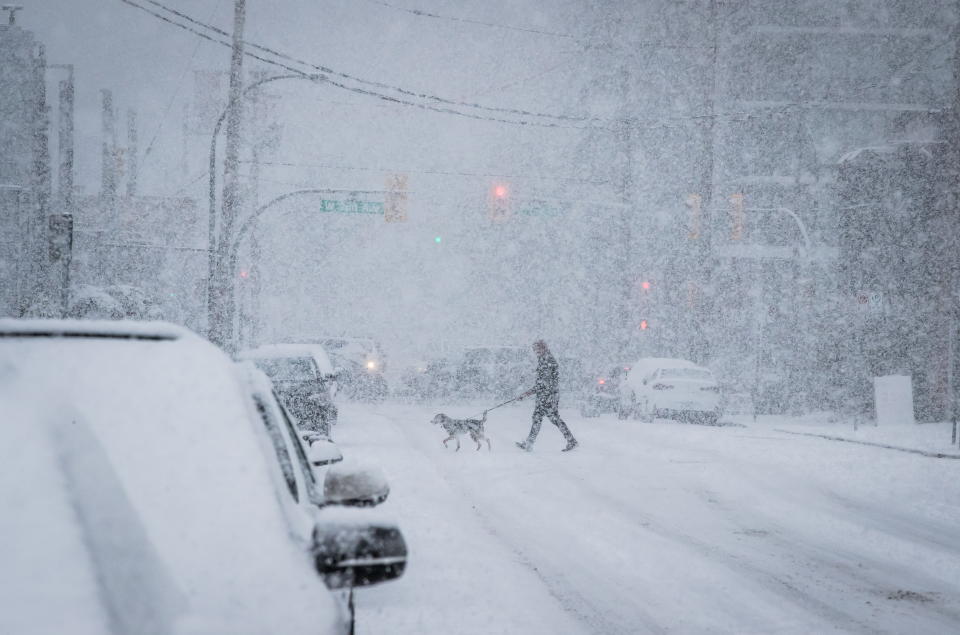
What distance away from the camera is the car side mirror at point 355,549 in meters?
2.21

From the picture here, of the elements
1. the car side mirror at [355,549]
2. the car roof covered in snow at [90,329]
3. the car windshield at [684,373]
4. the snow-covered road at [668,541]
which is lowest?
the snow-covered road at [668,541]

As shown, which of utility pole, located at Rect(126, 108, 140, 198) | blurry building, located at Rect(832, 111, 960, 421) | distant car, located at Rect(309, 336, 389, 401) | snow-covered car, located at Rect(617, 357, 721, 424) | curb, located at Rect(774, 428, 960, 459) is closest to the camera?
curb, located at Rect(774, 428, 960, 459)

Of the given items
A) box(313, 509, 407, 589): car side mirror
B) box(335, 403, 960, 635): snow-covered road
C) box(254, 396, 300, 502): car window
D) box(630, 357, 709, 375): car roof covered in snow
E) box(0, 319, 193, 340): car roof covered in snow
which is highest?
box(0, 319, 193, 340): car roof covered in snow

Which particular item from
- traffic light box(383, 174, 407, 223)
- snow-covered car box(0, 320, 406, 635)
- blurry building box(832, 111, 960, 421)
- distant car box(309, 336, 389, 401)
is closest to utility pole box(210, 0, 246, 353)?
traffic light box(383, 174, 407, 223)

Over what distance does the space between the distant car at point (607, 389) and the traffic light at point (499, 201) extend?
18.6 ft

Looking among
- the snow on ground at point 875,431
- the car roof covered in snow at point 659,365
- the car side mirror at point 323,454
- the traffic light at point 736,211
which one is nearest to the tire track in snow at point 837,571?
the car side mirror at point 323,454

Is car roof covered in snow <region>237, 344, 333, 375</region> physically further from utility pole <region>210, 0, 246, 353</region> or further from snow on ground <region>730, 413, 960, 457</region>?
snow on ground <region>730, 413, 960, 457</region>

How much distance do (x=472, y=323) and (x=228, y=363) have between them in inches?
2418

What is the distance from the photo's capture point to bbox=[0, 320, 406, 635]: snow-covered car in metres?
1.86

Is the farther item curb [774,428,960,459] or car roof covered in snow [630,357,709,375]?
car roof covered in snow [630,357,709,375]

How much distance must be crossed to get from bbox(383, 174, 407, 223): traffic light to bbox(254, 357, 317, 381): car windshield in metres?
10.0

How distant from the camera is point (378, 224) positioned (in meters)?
79.7

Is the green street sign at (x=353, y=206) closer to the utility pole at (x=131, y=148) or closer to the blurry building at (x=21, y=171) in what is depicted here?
the blurry building at (x=21, y=171)

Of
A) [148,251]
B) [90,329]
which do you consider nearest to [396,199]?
[148,251]
